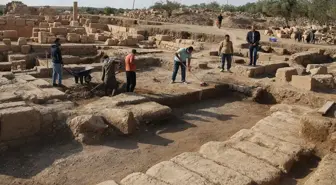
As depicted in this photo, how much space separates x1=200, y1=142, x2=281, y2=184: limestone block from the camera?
5193 millimetres

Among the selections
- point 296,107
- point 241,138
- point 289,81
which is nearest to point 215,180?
point 241,138

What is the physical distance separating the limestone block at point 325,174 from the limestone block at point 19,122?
16.1 feet

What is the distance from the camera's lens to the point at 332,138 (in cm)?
641

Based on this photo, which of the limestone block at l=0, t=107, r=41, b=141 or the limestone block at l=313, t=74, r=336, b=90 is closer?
the limestone block at l=0, t=107, r=41, b=141

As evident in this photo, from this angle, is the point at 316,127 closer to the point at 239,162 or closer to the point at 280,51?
the point at 239,162

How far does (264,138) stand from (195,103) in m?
3.50

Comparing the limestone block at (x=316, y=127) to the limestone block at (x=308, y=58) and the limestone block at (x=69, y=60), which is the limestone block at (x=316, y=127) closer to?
the limestone block at (x=308, y=58)

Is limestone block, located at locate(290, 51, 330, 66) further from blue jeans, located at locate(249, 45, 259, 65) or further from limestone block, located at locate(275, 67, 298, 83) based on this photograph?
limestone block, located at locate(275, 67, 298, 83)

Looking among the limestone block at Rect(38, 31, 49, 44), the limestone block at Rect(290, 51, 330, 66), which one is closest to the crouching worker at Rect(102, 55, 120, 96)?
the limestone block at Rect(290, 51, 330, 66)

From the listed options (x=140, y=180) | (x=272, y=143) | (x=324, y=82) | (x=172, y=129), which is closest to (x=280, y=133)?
(x=272, y=143)

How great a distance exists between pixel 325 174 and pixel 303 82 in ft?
17.9

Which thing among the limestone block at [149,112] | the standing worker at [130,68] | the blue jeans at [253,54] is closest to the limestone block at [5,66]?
the standing worker at [130,68]

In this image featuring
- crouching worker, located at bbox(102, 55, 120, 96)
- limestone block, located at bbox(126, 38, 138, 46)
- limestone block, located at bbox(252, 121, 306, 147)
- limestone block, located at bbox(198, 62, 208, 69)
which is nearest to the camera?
limestone block, located at bbox(252, 121, 306, 147)

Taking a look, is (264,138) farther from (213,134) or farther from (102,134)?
(102,134)
